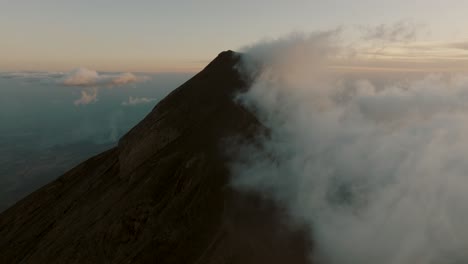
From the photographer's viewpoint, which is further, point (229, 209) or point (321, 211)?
point (321, 211)

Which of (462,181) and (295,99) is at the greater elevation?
(295,99)

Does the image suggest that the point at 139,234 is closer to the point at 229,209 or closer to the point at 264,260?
the point at 229,209

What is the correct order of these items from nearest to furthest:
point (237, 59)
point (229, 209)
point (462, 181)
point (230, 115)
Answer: point (229, 209)
point (230, 115)
point (462, 181)
point (237, 59)

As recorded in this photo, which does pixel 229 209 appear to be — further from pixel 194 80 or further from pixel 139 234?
pixel 194 80

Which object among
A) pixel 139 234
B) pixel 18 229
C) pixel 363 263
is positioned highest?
pixel 139 234

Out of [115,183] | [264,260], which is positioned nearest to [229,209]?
[264,260]

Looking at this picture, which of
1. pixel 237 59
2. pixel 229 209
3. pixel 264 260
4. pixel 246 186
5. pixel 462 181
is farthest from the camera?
pixel 237 59
